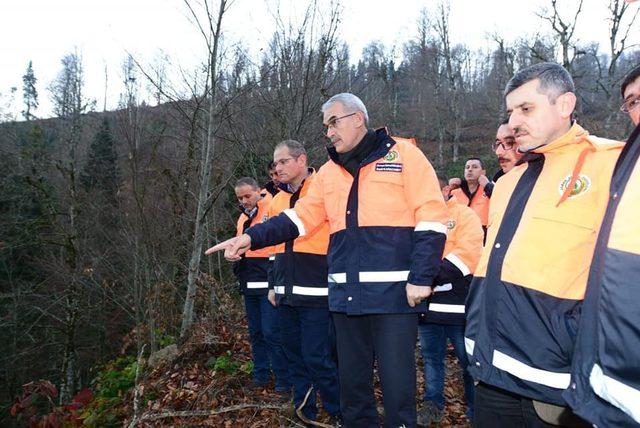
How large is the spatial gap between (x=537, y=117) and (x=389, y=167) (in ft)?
3.81

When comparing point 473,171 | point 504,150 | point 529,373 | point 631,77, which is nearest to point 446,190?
point 473,171

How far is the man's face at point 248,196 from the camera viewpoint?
5.93m

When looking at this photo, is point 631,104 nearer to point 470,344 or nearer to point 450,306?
point 470,344

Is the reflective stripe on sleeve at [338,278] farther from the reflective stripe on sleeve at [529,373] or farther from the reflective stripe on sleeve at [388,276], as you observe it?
the reflective stripe on sleeve at [529,373]

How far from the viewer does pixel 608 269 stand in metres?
1.36

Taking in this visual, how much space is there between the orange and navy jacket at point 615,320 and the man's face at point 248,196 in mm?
4774

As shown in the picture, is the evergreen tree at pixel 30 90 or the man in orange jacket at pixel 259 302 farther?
the evergreen tree at pixel 30 90

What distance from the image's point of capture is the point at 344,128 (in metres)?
3.31

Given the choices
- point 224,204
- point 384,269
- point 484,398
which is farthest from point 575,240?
point 224,204

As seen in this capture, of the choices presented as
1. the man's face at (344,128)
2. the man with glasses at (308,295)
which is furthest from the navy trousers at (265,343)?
the man's face at (344,128)

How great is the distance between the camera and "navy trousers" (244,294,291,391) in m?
5.19

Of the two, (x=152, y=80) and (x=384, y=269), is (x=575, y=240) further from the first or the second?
(x=152, y=80)

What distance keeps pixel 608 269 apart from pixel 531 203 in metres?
0.65

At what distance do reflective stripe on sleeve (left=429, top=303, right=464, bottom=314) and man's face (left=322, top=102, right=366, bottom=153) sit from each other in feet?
5.84
